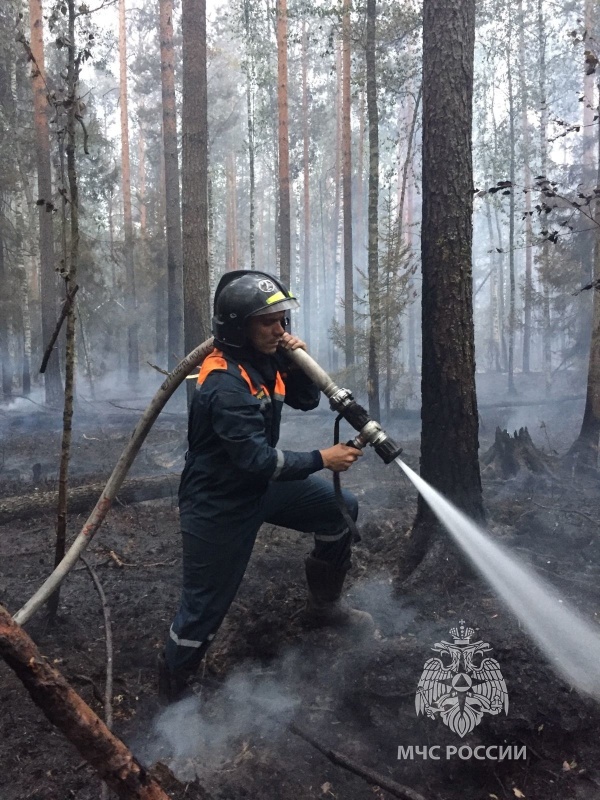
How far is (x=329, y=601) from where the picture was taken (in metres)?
4.20

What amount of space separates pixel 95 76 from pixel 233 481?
49.8m

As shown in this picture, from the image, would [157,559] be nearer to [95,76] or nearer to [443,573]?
[443,573]

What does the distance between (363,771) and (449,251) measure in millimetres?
3729

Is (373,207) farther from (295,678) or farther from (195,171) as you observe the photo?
(295,678)

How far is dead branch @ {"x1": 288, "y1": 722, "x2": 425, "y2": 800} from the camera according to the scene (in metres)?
2.74

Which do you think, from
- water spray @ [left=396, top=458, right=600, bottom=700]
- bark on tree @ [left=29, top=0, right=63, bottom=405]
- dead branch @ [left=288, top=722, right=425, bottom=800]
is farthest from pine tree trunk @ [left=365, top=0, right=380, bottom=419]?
dead branch @ [left=288, top=722, right=425, bottom=800]

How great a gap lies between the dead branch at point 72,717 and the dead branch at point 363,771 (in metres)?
1.56

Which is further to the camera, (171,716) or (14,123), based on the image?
(14,123)

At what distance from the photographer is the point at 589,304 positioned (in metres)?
19.5

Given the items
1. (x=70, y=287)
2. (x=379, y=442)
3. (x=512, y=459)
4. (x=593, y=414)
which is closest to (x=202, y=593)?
(x=379, y=442)

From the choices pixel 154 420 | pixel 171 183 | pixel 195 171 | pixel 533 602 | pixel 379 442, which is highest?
pixel 171 183

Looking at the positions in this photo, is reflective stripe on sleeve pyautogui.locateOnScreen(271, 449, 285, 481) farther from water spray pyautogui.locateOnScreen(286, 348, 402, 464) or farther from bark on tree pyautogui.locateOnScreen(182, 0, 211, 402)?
bark on tree pyautogui.locateOnScreen(182, 0, 211, 402)

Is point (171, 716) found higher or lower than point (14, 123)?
lower

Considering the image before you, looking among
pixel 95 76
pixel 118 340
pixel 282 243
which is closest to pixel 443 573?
pixel 282 243
